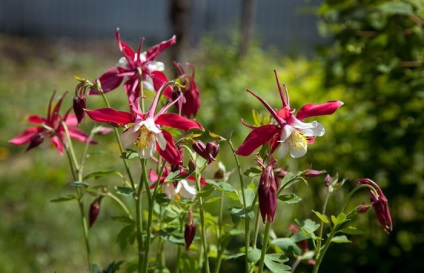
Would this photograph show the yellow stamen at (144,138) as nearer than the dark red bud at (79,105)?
Yes

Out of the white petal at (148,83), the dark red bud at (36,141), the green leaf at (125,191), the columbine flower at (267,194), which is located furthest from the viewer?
the dark red bud at (36,141)

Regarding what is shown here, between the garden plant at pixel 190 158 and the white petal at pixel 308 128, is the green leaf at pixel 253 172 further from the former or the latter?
the white petal at pixel 308 128

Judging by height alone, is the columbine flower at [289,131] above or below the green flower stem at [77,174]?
above

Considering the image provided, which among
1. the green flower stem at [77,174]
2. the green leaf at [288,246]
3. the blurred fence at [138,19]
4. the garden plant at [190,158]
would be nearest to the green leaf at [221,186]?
the garden plant at [190,158]

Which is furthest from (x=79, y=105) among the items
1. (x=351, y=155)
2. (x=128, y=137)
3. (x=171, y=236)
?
(x=351, y=155)

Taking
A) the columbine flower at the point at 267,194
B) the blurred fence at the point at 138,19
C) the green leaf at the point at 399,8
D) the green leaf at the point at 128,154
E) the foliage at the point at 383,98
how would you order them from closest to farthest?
1. the columbine flower at the point at 267,194
2. the green leaf at the point at 128,154
3. the green leaf at the point at 399,8
4. the foliage at the point at 383,98
5. the blurred fence at the point at 138,19

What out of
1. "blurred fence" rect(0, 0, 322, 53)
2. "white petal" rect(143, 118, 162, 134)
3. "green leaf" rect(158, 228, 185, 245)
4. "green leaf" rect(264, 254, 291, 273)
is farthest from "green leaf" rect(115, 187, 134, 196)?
"blurred fence" rect(0, 0, 322, 53)

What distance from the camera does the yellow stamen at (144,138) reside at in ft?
4.64

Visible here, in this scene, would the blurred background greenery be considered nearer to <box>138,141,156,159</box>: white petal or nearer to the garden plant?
the garden plant

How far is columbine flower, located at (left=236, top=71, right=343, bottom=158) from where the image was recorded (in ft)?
4.65

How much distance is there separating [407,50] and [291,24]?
43.2 feet

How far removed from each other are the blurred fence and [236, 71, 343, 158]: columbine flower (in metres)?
13.5

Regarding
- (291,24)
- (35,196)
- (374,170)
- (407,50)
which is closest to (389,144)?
(374,170)

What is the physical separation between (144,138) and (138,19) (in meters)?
15.7
